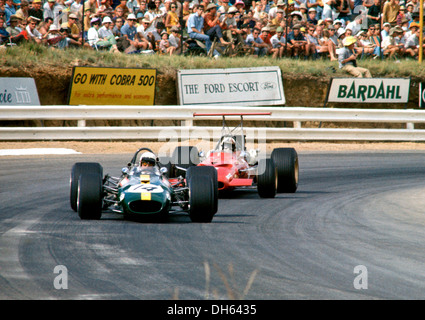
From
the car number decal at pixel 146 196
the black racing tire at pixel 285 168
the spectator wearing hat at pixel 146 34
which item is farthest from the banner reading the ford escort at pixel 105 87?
the car number decal at pixel 146 196

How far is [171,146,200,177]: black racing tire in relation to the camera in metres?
11.5

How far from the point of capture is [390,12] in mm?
23297

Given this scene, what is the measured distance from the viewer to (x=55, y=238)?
765cm

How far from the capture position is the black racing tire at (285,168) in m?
11.8

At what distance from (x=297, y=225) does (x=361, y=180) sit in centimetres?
513

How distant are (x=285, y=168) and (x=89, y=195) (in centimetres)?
410

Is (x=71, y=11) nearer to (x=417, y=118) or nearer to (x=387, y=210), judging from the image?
(x=417, y=118)

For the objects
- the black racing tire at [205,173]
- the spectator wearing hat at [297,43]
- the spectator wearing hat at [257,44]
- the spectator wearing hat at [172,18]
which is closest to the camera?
the black racing tire at [205,173]

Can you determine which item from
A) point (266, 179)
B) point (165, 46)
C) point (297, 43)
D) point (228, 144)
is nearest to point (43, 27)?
point (165, 46)

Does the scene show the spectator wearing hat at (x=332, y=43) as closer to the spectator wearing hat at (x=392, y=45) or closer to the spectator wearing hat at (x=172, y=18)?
the spectator wearing hat at (x=392, y=45)

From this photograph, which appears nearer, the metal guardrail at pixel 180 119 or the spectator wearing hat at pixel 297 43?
the metal guardrail at pixel 180 119

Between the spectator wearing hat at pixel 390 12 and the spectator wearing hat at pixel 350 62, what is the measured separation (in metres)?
2.94

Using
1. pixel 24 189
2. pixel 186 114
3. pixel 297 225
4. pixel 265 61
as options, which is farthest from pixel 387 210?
pixel 265 61

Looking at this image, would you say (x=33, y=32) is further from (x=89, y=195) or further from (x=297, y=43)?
(x=89, y=195)
